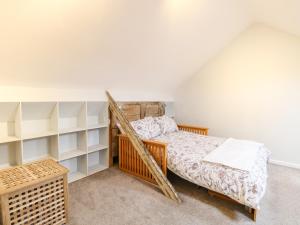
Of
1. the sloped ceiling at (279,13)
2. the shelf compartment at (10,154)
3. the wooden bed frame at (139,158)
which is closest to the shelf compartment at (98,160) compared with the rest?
the wooden bed frame at (139,158)

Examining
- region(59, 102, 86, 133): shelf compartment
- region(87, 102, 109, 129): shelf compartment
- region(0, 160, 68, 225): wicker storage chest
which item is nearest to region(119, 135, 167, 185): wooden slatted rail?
region(87, 102, 109, 129): shelf compartment

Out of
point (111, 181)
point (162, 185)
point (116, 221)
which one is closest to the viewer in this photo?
point (116, 221)

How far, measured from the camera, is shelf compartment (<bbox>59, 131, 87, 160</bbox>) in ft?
8.83

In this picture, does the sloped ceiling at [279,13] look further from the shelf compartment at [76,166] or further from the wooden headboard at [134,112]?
the shelf compartment at [76,166]

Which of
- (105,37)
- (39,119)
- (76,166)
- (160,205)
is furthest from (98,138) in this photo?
(105,37)

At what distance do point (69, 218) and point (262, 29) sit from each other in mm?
4259

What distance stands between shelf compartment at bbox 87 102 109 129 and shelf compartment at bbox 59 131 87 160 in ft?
0.84

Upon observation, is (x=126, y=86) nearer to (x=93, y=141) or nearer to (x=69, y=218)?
(x=93, y=141)

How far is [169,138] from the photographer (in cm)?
323

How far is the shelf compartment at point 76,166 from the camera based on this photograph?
2.76 m

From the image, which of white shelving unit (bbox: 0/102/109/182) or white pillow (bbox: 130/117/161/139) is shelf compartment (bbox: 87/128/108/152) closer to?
white shelving unit (bbox: 0/102/109/182)

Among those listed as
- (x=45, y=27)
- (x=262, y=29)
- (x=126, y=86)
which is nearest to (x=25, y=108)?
(x=45, y=27)

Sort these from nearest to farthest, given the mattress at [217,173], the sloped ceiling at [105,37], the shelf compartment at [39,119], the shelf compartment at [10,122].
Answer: the sloped ceiling at [105,37]
the mattress at [217,173]
the shelf compartment at [10,122]
the shelf compartment at [39,119]

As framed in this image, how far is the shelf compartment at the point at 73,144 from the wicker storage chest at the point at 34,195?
2.68ft
